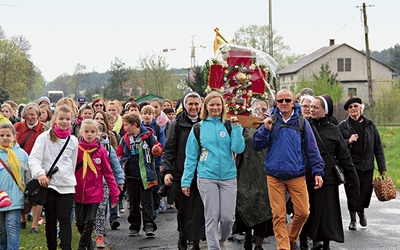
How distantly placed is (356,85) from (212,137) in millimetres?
75023

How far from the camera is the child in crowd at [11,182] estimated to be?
7.39 meters

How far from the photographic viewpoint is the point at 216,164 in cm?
743

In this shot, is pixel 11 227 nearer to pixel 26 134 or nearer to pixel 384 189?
pixel 26 134

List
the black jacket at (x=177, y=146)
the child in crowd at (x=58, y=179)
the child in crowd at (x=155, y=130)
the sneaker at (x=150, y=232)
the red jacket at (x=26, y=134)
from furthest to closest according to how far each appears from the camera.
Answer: the child in crowd at (x=155, y=130)
the red jacket at (x=26, y=134)
the sneaker at (x=150, y=232)
the black jacket at (x=177, y=146)
the child in crowd at (x=58, y=179)

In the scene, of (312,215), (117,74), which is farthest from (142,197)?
(117,74)

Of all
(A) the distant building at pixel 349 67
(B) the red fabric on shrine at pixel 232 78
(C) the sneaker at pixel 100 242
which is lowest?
(C) the sneaker at pixel 100 242

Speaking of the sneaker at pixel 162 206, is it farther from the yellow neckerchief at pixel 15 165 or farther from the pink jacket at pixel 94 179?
the yellow neckerchief at pixel 15 165

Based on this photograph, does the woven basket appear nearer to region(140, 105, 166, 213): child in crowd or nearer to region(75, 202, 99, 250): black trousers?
region(140, 105, 166, 213): child in crowd

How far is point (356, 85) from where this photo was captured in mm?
79875

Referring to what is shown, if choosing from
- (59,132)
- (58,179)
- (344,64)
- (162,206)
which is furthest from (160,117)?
(344,64)

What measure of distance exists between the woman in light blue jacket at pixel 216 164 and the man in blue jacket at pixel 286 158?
0.37 m

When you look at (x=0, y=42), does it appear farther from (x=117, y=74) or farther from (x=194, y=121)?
(x=194, y=121)

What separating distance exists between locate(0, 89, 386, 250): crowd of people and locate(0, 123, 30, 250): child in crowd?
0.5 inches

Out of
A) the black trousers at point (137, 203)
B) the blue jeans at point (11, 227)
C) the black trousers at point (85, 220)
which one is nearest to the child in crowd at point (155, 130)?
the black trousers at point (137, 203)
